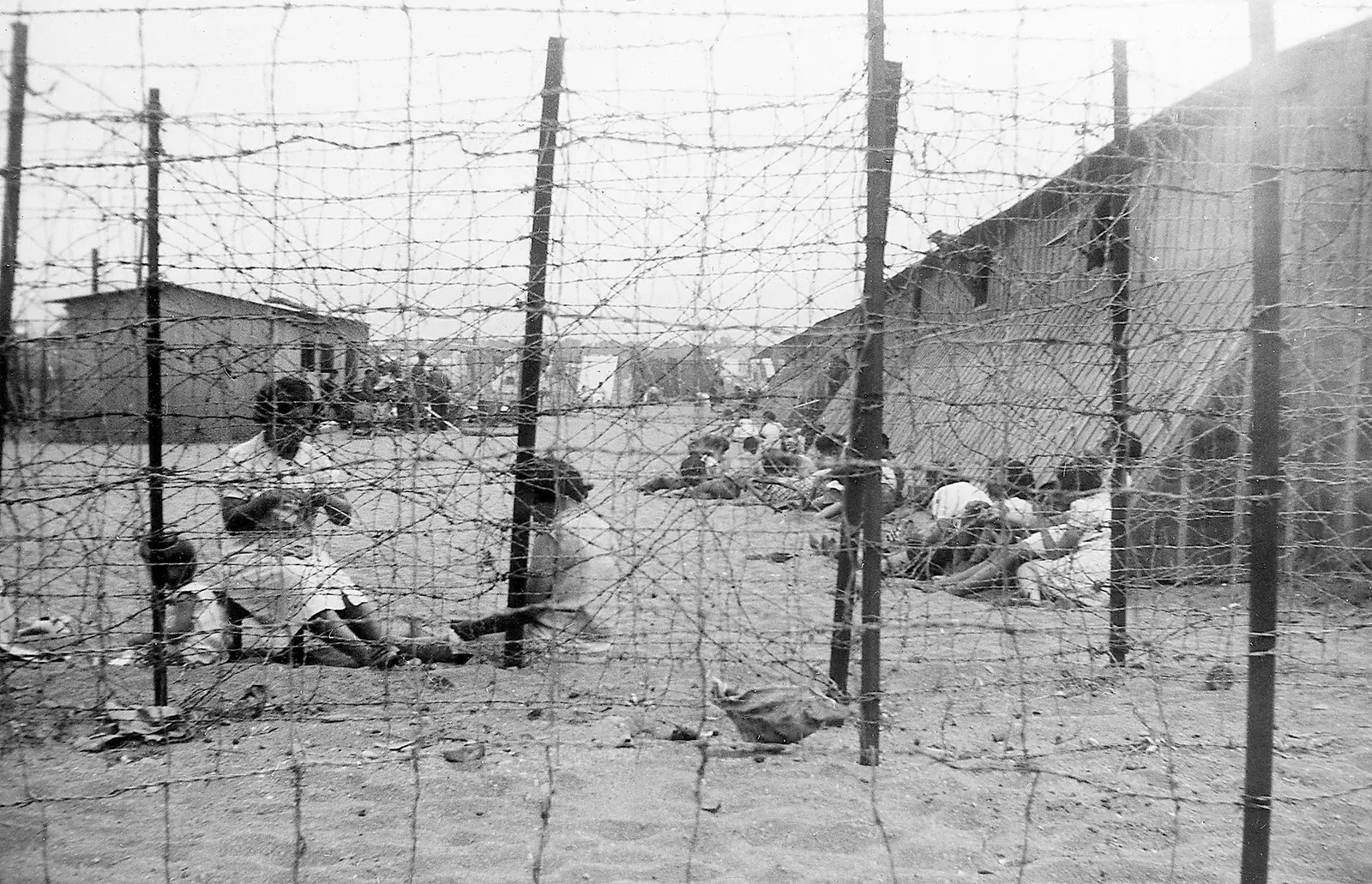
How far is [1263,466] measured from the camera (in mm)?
2480

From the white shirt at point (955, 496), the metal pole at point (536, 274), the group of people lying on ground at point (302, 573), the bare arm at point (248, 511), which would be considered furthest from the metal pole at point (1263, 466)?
the white shirt at point (955, 496)

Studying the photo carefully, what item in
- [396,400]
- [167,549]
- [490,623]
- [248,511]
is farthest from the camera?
[248,511]

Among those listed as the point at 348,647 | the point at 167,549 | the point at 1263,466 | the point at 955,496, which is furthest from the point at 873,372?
the point at 955,496

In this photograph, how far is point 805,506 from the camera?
9.30 feet

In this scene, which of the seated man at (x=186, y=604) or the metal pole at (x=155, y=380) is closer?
the metal pole at (x=155, y=380)

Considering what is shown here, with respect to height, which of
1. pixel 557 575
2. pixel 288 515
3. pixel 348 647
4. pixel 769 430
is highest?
pixel 769 430

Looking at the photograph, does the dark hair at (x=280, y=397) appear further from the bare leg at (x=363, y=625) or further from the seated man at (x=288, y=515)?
the bare leg at (x=363, y=625)

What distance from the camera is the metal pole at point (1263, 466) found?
245cm

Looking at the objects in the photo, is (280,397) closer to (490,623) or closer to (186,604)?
(490,623)

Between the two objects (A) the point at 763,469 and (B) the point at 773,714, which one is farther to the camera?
(B) the point at 773,714

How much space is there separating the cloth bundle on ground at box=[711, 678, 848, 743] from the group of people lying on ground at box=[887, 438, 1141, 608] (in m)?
0.62

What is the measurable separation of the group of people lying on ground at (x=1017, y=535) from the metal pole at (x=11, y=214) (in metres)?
2.52

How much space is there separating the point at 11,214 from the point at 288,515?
50.3 inches

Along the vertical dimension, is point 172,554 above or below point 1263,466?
below
